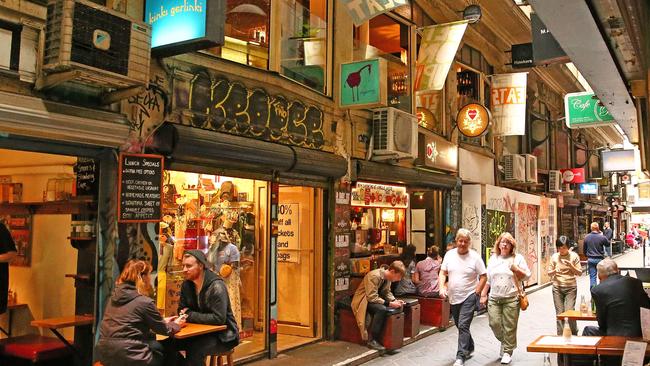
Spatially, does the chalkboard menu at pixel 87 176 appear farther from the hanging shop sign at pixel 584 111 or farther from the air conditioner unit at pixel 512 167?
the air conditioner unit at pixel 512 167

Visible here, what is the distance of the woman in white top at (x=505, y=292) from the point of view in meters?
8.67

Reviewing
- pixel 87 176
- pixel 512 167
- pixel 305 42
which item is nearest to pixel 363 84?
pixel 305 42

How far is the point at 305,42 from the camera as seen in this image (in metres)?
10.0

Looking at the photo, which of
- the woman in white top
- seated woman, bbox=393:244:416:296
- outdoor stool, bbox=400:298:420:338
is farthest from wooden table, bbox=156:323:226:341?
seated woman, bbox=393:244:416:296

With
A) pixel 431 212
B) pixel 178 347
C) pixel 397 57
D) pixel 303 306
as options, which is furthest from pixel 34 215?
pixel 431 212

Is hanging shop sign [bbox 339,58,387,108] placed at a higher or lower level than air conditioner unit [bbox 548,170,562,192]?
higher

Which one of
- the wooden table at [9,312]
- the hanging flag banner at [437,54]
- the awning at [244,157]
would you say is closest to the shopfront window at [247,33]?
the awning at [244,157]

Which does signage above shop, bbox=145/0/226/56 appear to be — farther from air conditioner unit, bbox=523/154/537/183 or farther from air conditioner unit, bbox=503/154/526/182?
air conditioner unit, bbox=523/154/537/183

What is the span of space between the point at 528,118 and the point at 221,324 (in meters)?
18.0

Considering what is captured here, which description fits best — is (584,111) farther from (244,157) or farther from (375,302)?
(244,157)

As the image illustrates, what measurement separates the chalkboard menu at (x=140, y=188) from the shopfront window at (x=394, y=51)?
669 centimetres

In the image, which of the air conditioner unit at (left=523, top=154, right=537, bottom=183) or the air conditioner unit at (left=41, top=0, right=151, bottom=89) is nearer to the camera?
the air conditioner unit at (left=41, top=0, right=151, bottom=89)

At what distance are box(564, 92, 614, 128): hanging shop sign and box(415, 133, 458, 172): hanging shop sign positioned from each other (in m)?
2.96

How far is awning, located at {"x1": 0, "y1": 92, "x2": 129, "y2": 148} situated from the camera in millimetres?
5258
